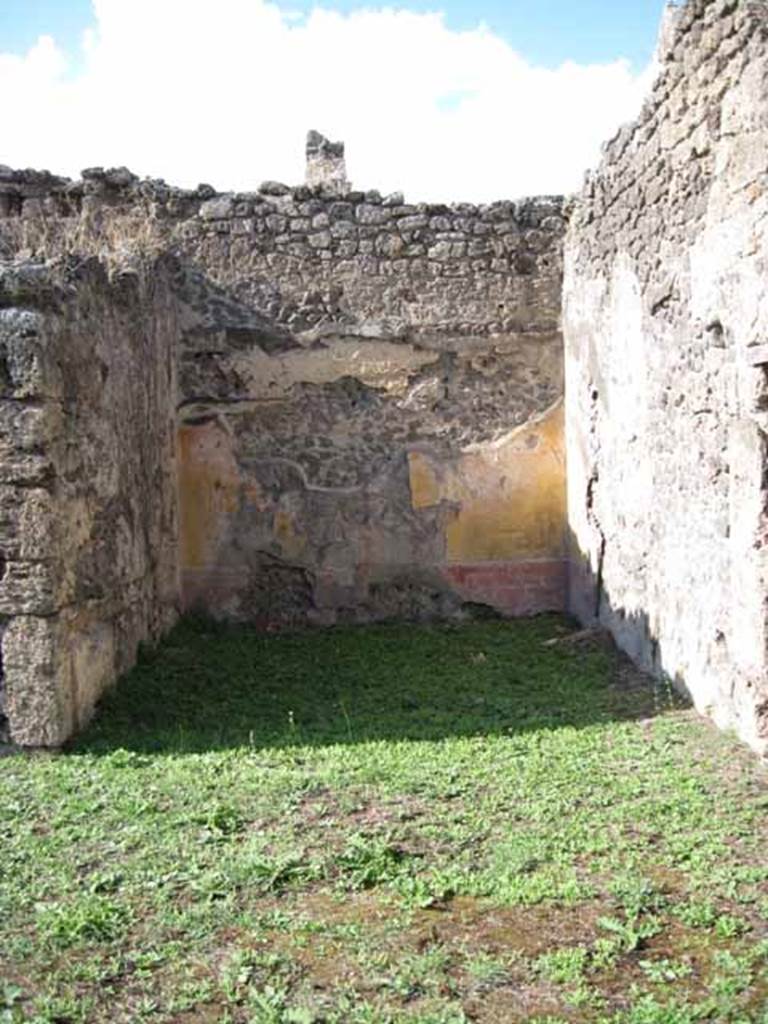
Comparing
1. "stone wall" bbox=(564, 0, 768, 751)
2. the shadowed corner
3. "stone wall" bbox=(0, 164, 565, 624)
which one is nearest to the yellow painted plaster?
"stone wall" bbox=(0, 164, 565, 624)

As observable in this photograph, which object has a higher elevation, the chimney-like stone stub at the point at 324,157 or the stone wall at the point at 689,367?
the chimney-like stone stub at the point at 324,157

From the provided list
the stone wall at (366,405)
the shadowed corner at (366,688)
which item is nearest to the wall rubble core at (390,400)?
the stone wall at (366,405)

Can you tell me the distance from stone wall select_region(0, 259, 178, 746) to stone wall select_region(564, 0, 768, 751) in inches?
114

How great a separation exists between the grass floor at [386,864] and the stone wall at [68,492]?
1.03 feet

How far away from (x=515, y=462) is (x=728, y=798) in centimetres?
438

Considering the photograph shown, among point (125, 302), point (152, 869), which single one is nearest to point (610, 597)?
point (125, 302)

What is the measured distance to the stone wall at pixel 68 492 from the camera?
16.1 ft

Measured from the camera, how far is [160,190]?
8.01 metres

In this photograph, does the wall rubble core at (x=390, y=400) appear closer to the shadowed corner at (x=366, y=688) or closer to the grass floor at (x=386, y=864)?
the shadowed corner at (x=366, y=688)

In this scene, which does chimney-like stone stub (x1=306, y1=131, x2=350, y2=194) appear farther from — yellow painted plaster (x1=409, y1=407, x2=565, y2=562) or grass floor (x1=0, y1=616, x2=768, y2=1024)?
grass floor (x1=0, y1=616, x2=768, y2=1024)

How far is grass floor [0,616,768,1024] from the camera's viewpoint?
2896mm

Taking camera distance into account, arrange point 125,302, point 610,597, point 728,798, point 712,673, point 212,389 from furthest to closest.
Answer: point 212,389 → point 610,597 → point 125,302 → point 712,673 → point 728,798

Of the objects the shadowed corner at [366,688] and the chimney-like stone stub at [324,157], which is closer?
the shadowed corner at [366,688]

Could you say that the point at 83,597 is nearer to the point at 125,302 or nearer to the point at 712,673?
the point at 125,302
